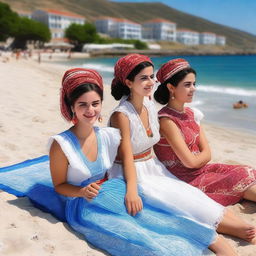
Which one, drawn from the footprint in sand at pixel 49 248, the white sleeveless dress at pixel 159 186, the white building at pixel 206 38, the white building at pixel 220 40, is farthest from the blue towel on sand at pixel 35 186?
the white building at pixel 220 40

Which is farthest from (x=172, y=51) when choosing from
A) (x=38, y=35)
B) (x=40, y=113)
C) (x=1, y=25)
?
(x=40, y=113)

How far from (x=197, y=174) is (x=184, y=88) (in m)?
0.83

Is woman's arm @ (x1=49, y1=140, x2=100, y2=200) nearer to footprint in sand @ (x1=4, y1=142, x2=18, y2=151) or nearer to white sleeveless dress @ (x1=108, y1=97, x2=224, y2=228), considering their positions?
white sleeveless dress @ (x1=108, y1=97, x2=224, y2=228)

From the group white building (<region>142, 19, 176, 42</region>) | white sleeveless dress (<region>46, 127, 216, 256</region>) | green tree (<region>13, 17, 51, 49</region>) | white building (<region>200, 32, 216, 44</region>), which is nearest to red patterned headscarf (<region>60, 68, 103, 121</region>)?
white sleeveless dress (<region>46, 127, 216, 256</region>)

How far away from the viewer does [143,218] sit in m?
2.33

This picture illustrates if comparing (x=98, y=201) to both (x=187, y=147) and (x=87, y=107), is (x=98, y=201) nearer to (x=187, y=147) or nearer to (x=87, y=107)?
(x=87, y=107)

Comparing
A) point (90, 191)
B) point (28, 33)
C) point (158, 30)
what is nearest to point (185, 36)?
point (158, 30)

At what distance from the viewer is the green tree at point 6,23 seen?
57281mm

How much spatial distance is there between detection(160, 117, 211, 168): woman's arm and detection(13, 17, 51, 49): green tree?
221ft

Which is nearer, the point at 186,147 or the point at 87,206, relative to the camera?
the point at 87,206

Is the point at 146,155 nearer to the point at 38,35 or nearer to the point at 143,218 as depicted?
the point at 143,218

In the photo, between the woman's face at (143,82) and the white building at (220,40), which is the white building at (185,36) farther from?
the woman's face at (143,82)

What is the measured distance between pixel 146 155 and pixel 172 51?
9661 centimetres

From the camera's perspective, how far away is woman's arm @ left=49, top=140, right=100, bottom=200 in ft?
7.50
